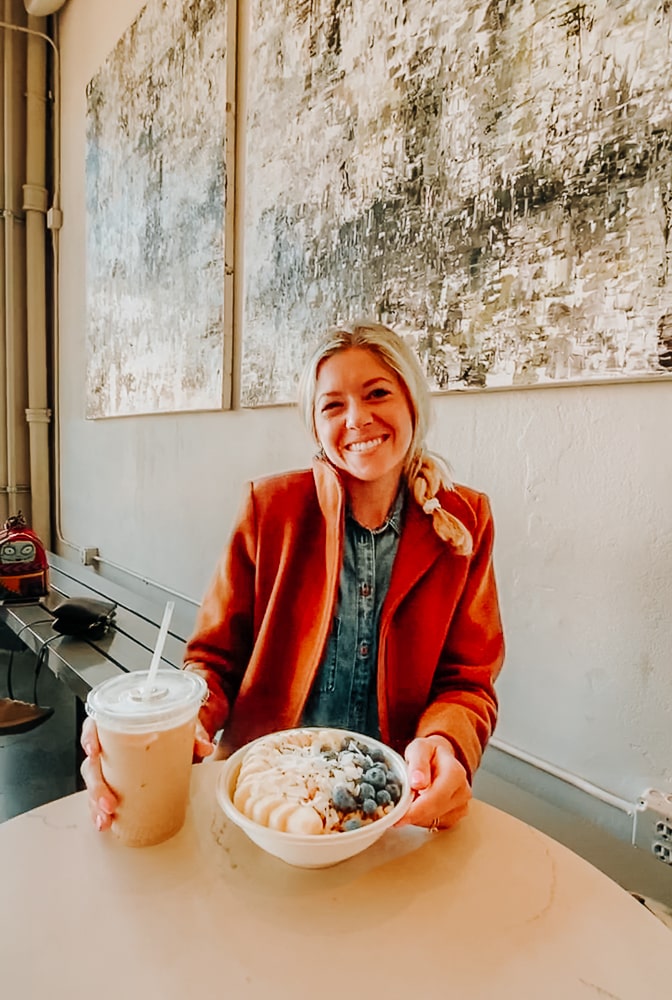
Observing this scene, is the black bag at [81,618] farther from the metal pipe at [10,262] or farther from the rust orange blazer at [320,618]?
the metal pipe at [10,262]

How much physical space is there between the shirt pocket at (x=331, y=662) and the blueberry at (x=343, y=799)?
1.14ft

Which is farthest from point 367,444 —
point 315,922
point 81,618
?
point 81,618

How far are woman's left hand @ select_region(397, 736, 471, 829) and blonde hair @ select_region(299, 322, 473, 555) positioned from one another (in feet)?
0.97

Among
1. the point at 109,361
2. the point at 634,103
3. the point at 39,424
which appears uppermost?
the point at 634,103

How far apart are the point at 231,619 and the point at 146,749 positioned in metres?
0.35

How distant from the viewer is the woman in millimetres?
921

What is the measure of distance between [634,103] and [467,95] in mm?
373

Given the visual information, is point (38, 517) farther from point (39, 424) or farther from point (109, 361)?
point (109, 361)

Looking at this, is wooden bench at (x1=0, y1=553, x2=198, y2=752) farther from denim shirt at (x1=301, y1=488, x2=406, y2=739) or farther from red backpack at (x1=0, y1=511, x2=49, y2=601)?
denim shirt at (x1=301, y1=488, x2=406, y2=739)

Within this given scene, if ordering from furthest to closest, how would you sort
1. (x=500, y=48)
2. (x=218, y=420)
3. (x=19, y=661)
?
(x=19, y=661)
(x=218, y=420)
(x=500, y=48)

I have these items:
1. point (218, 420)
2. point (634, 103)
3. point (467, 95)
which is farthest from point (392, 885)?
point (218, 420)

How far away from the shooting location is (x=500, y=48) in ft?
3.86

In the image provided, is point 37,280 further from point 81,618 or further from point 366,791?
point 366,791

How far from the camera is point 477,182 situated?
1.22 m
